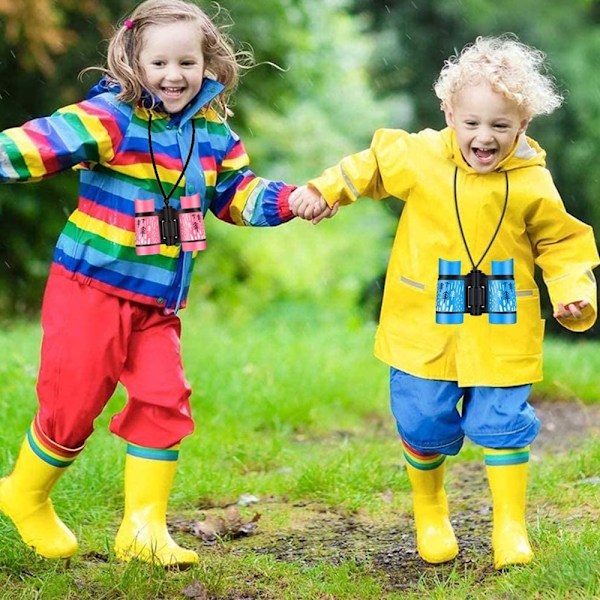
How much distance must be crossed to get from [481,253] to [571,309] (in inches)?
12.3

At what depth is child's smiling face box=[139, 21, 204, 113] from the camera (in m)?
3.51

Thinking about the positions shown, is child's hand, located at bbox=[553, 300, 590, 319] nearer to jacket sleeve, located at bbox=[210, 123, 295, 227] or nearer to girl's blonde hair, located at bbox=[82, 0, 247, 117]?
jacket sleeve, located at bbox=[210, 123, 295, 227]

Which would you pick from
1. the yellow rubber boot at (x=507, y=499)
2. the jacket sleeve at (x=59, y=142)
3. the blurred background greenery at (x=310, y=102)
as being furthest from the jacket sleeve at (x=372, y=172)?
the blurred background greenery at (x=310, y=102)

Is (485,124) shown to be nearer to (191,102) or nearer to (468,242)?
(468,242)

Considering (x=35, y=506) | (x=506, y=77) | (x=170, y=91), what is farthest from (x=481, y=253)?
(x=35, y=506)

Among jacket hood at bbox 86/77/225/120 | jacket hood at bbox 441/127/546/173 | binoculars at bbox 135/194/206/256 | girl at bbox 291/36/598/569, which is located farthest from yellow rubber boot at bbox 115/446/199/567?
jacket hood at bbox 441/127/546/173

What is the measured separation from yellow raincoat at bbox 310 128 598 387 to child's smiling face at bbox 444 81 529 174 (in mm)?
42

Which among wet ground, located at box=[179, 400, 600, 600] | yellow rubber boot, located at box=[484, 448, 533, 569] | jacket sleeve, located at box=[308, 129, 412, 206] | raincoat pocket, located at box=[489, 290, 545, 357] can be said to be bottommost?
wet ground, located at box=[179, 400, 600, 600]

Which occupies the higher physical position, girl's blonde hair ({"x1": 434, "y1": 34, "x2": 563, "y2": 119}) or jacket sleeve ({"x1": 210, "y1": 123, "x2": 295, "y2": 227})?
girl's blonde hair ({"x1": 434, "y1": 34, "x2": 563, "y2": 119})

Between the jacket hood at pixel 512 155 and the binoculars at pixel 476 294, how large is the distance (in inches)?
11.1

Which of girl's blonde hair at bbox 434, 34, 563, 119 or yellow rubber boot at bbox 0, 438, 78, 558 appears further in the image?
yellow rubber boot at bbox 0, 438, 78, 558

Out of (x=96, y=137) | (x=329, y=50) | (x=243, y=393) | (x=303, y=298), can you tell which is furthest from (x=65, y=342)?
(x=303, y=298)

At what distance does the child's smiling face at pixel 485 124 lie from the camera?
11.3 ft

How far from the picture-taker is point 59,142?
132 inches
